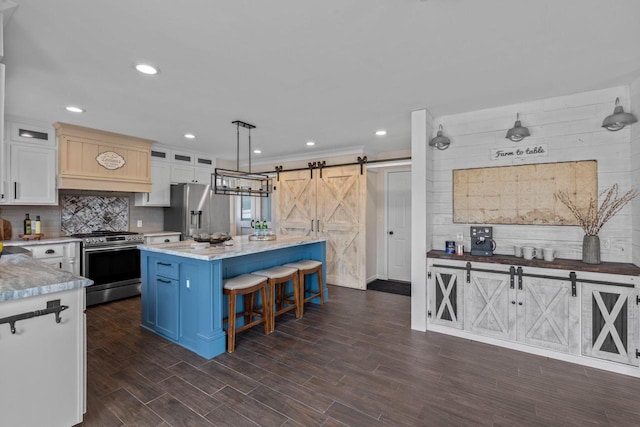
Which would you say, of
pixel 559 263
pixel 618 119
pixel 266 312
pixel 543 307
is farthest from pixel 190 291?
pixel 618 119

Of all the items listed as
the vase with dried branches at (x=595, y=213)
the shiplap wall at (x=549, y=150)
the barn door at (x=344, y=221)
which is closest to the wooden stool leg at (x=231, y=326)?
the shiplap wall at (x=549, y=150)

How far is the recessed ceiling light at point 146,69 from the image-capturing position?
2.47m

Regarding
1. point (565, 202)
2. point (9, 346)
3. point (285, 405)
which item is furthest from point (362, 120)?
point (9, 346)

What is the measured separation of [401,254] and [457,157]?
276 cm

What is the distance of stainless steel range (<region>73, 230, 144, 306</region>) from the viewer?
431 centimetres

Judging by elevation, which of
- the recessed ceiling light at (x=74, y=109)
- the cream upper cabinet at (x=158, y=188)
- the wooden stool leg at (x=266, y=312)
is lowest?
the wooden stool leg at (x=266, y=312)

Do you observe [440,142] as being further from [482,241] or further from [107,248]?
[107,248]

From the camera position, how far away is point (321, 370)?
106 inches

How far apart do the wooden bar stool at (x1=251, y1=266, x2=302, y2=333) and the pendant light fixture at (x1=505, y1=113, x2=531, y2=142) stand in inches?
115

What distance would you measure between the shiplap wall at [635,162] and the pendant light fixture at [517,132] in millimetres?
817

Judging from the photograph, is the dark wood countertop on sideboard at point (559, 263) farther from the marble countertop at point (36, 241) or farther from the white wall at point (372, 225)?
the marble countertop at point (36, 241)

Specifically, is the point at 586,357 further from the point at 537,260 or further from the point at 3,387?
the point at 3,387

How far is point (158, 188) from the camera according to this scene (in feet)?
17.9

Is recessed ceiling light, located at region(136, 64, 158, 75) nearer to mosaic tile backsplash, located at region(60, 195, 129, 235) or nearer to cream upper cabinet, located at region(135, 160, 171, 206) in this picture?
cream upper cabinet, located at region(135, 160, 171, 206)
